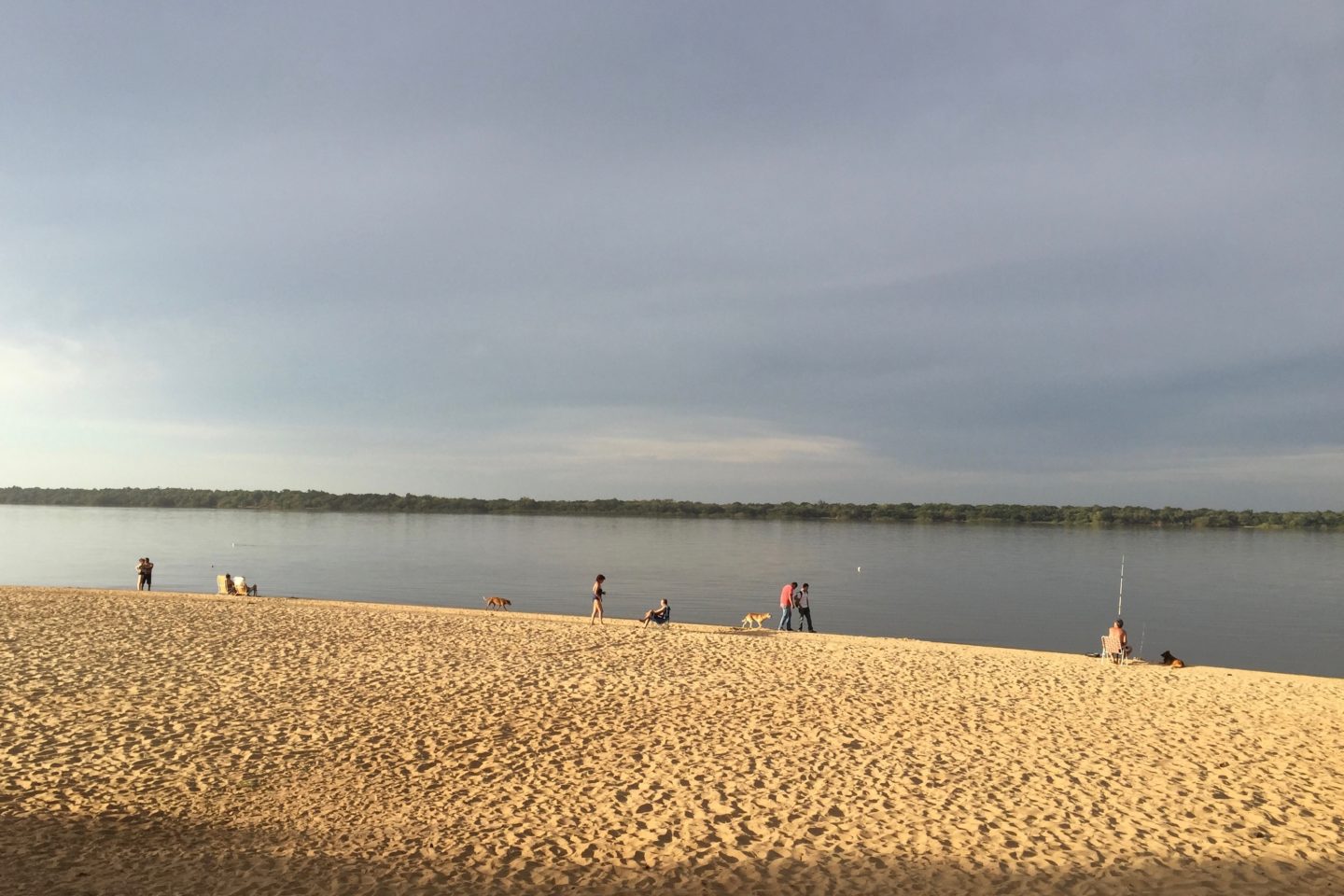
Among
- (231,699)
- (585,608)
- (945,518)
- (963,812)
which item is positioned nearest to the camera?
(963,812)

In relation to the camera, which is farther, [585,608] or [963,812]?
[585,608]

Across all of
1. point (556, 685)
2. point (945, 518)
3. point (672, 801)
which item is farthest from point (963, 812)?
point (945, 518)

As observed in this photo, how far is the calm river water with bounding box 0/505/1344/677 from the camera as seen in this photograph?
28.2 meters

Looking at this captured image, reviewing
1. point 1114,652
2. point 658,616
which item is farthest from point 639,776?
point 1114,652

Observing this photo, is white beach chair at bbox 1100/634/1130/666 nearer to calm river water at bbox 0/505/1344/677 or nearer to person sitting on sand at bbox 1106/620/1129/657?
person sitting on sand at bbox 1106/620/1129/657

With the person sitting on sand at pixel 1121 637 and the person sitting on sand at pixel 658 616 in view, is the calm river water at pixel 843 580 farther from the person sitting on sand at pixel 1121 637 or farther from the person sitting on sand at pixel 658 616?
the person sitting on sand at pixel 658 616

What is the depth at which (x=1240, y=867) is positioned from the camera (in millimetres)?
7203

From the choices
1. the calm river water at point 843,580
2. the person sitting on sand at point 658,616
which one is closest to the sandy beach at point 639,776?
the person sitting on sand at point 658,616

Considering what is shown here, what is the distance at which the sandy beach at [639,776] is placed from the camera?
686 centimetres

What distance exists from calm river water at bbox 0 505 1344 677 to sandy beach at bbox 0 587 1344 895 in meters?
12.4

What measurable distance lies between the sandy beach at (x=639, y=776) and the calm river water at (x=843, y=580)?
486 inches

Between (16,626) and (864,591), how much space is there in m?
31.8

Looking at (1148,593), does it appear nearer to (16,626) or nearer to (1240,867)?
(1240,867)

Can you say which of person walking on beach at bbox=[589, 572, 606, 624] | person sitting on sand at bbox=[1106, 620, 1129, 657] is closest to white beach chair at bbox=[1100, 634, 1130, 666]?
person sitting on sand at bbox=[1106, 620, 1129, 657]
